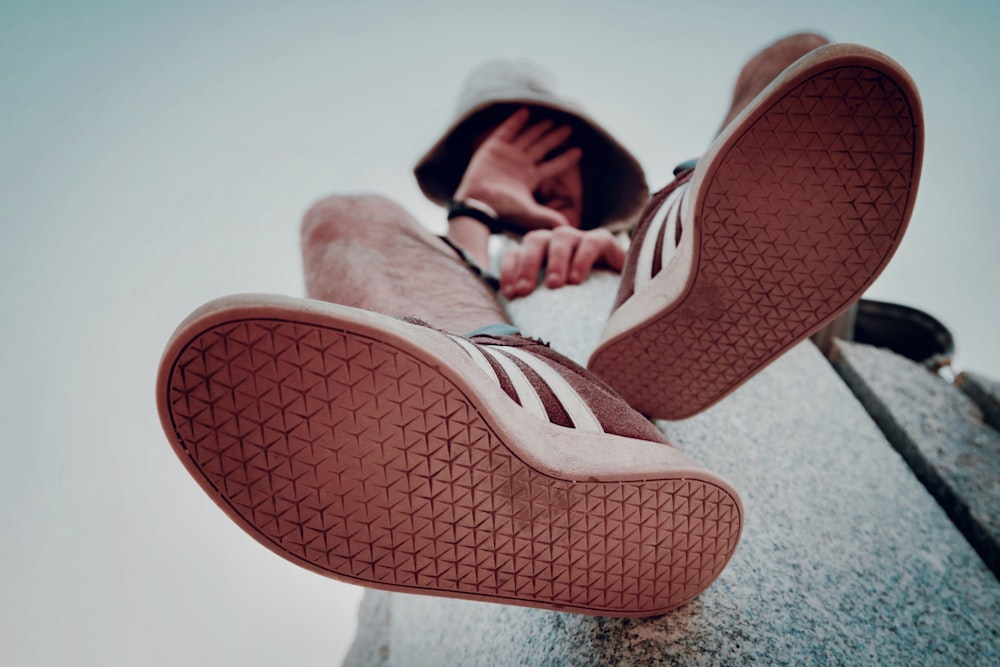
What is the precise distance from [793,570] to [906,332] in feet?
3.76

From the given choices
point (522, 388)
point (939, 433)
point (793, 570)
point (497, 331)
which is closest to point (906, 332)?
point (939, 433)

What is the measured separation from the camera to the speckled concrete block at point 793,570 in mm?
438

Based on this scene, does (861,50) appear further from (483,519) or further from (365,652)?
(365,652)

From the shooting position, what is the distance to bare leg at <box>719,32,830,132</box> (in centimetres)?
67

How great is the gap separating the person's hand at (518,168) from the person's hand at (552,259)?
0.13 metres

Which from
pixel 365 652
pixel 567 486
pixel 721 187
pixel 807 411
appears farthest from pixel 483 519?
pixel 365 652

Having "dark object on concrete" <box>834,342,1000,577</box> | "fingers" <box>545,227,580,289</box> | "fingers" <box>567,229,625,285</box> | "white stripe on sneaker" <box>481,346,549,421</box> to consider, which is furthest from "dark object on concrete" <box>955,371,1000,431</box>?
"white stripe on sneaker" <box>481,346,549,421</box>

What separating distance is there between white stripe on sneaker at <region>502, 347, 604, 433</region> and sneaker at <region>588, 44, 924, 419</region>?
0.17 metres

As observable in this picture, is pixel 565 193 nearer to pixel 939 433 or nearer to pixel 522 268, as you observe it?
pixel 522 268

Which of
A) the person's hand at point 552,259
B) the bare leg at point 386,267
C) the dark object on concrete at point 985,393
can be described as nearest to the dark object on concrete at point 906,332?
the dark object on concrete at point 985,393

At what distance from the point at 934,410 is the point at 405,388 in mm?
Result: 1181

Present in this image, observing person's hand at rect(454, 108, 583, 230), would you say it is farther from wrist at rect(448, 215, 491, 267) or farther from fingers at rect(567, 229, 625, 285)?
fingers at rect(567, 229, 625, 285)

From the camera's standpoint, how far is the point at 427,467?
1.01 ft

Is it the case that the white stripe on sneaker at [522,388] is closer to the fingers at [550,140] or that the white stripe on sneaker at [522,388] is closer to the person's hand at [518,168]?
the person's hand at [518,168]
